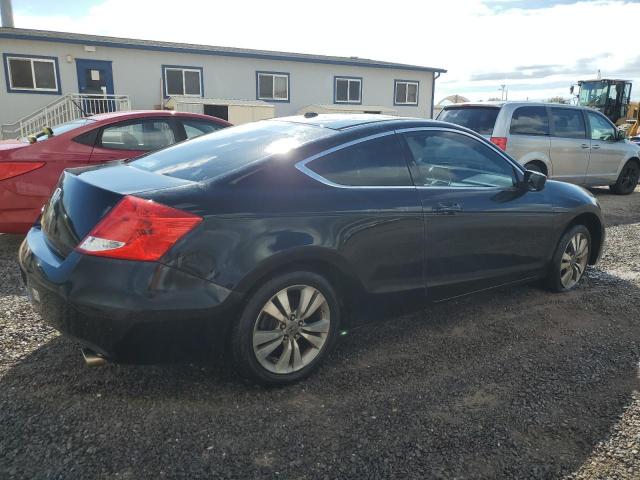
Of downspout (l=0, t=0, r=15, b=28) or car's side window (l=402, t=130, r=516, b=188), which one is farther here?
downspout (l=0, t=0, r=15, b=28)

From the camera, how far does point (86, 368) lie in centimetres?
303

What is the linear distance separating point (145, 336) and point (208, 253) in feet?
1.64

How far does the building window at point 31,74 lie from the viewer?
1612 centimetres

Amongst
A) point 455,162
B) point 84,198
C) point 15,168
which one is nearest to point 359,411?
point 84,198

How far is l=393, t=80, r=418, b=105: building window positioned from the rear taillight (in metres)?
20.5

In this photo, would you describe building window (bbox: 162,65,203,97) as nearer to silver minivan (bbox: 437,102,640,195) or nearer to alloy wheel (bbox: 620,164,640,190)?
silver minivan (bbox: 437,102,640,195)

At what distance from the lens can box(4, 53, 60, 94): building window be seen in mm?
16125

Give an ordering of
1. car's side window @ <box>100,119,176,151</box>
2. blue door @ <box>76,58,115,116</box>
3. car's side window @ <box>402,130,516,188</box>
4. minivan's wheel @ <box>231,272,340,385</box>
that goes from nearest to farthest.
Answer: minivan's wheel @ <box>231,272,340,385</box> < car's side window @ <box>402,130,516,188</box> < car's side window @ <box>100,119,176,151</box> < blue door @ <box>76,58,115,116</box>

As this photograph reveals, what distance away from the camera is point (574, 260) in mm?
4582

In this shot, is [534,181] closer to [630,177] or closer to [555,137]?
[555,137]

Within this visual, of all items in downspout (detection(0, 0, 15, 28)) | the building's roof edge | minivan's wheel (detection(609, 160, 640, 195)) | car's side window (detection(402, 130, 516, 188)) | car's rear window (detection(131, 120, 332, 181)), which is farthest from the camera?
downspout (detection(0, 0, 15, 28))

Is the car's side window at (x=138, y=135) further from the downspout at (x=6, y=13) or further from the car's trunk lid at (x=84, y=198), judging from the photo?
the downspout at (x=6, y=13)

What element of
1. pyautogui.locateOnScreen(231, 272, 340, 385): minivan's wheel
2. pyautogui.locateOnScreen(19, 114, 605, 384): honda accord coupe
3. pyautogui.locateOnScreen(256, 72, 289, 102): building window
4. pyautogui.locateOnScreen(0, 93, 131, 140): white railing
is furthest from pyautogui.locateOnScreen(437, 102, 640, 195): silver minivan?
pyautogui.locateOnScreen(256, 72, 289, 102): building window

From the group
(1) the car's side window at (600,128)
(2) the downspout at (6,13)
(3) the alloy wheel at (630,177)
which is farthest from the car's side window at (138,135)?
(2) the downspout at (6,13)
